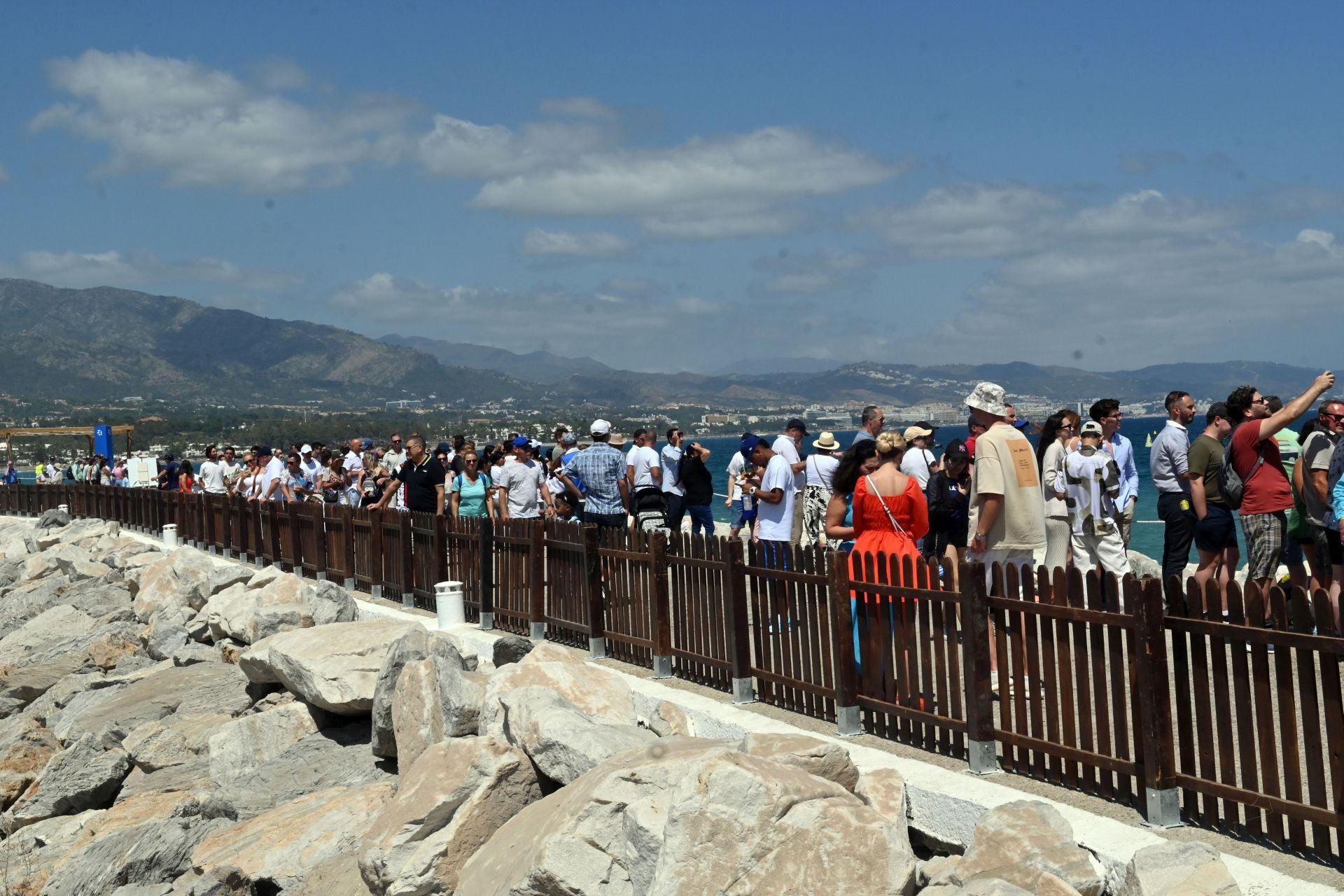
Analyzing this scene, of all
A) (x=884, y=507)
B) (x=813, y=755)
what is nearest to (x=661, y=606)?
(x=884, y=507)

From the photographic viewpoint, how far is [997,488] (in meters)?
8.12


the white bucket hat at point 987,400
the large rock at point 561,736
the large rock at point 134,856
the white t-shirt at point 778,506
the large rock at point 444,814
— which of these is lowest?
the large rock at point 134,856

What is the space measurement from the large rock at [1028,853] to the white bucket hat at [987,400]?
3185 mm

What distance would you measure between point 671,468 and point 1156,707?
11.5m

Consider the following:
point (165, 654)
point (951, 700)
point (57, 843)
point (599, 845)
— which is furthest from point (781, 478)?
point (165, 654)

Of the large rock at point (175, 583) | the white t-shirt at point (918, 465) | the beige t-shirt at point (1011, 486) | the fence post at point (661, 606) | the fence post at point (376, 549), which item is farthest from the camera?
the large rock at point (175, 583)

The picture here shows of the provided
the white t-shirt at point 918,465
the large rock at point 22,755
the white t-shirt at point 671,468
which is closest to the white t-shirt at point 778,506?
the white t-shirt at point 918,465

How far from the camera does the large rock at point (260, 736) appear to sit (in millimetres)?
11320

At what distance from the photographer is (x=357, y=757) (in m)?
10.5

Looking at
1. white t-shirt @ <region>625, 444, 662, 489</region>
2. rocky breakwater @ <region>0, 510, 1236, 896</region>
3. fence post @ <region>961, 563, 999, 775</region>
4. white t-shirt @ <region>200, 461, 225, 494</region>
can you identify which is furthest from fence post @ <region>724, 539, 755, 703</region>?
white t-shirt @ <region>200, 461, 225, 494</region>

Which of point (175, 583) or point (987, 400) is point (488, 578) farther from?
point (175, 583)

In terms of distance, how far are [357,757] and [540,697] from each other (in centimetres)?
298

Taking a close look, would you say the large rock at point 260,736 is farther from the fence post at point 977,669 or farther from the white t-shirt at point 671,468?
the fence post at point 977,669

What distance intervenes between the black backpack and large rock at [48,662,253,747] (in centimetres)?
886
